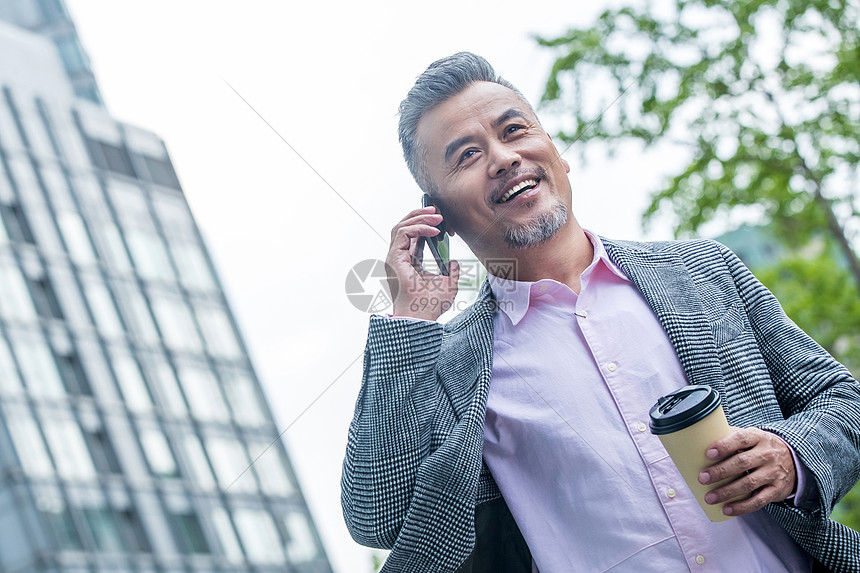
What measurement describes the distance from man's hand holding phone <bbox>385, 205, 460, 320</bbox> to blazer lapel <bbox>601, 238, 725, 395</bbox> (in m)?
0.38

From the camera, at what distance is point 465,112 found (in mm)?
1870

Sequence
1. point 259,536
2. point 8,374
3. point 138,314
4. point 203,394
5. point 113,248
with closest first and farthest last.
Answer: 1. point 8,374
2. point 138,314
3. point 113,248
4. point 259,536
5. point 203,394

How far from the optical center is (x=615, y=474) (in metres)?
1.70

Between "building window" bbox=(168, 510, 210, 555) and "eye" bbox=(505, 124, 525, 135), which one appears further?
"building window" bbox=(168, 510, 210, 555)

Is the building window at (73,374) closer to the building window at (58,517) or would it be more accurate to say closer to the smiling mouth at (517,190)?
the building window at (58,517)

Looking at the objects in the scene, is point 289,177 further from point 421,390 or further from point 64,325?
point 64,325

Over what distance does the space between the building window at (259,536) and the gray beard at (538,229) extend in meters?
27.1

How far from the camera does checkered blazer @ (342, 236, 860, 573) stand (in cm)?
165

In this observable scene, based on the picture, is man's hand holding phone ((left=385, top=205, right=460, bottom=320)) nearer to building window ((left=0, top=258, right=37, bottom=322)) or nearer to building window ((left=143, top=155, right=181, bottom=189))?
building window ((left=0, top=258, right=37, bottom=322))

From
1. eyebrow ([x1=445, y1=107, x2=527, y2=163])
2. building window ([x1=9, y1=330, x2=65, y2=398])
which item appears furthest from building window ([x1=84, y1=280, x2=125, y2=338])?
eyebrow ([x1=445, y1=107, x2=527, y2=163])

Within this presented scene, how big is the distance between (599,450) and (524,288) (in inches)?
15.6

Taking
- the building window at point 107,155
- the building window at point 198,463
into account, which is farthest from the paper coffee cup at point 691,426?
the building window at point 107,155

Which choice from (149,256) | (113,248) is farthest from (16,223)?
(149,256)

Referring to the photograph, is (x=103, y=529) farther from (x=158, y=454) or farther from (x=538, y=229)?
(x=538, y=229)
